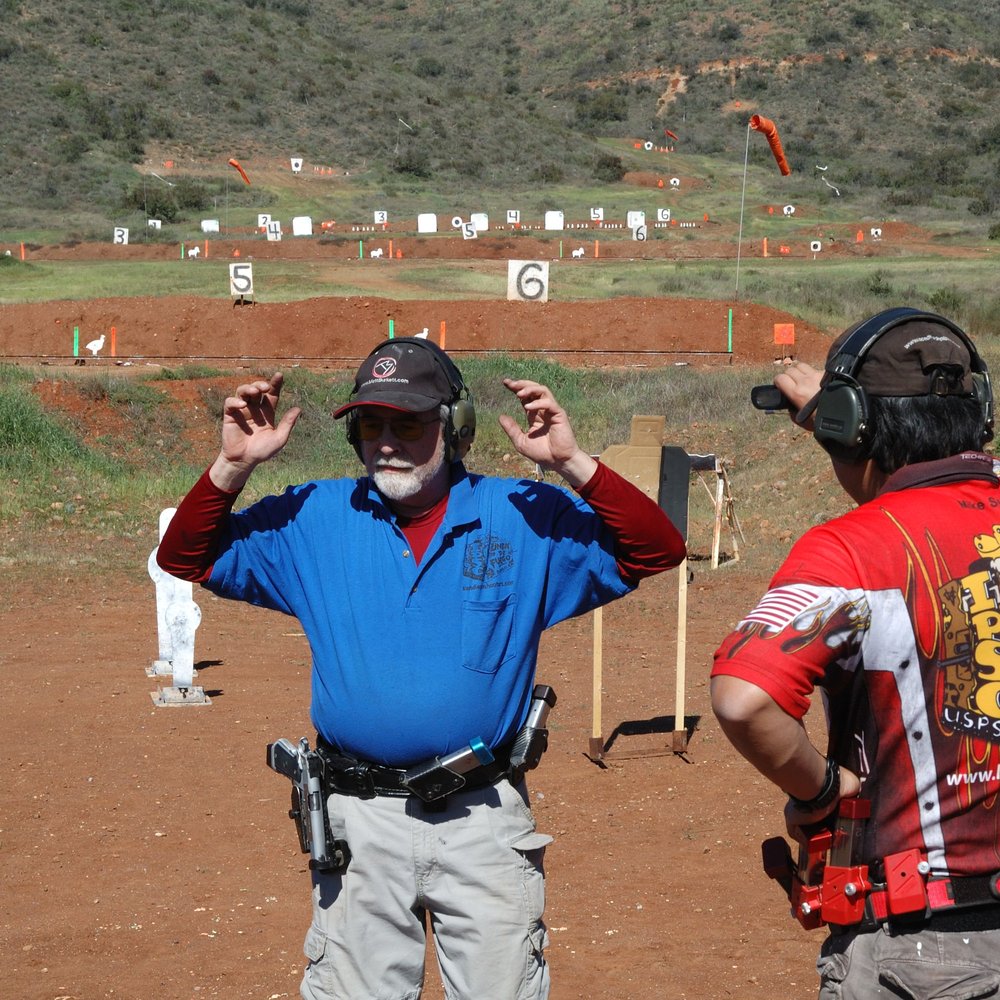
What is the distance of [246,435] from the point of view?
134 inches

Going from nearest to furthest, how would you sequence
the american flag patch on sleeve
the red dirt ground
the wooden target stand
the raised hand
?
1. the american flag patch on sleeve
2. the raised hand
3. the red dirt ground
4. the wooden target stand

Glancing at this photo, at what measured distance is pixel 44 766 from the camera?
7746 mm

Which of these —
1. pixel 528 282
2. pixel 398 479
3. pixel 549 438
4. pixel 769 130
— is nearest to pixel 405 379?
pixel 398 479

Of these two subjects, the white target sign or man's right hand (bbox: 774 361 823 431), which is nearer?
man's right hand (bbox: 774 361 823 431)

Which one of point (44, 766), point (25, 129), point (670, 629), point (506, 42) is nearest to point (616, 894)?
point (44, 766)

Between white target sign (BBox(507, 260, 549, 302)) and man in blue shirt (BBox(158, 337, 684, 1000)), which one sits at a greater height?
white target sign (BBox(507, 260, 549, 302))

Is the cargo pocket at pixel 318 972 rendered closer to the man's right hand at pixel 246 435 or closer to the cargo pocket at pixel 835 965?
the man's right hand at pixel 246 435

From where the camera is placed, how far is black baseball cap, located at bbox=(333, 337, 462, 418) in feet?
11.0

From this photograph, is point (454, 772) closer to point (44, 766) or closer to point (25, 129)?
point (44, 766)

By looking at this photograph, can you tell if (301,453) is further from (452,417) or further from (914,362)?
(914,362)

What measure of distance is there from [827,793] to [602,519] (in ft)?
3.74

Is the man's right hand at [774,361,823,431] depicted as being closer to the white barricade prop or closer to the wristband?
the wristband

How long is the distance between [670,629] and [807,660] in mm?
9495

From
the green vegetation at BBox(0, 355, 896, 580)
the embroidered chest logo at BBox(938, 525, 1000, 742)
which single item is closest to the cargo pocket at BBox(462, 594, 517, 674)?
the embroidered chest logo at BBox(938, 525, 1000, 742)
